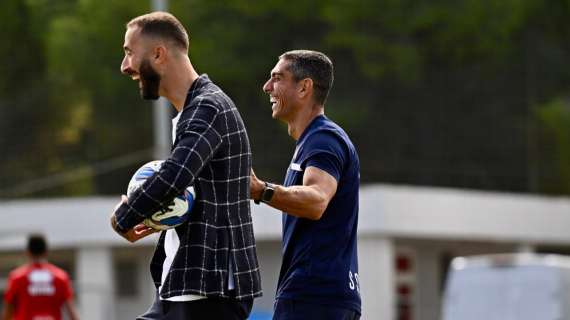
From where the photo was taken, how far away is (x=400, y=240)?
35594mm

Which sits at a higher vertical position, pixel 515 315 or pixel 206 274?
pixel 206 274

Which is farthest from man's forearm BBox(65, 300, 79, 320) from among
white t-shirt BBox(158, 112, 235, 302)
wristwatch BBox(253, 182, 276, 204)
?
white t-shirt BBox(158, 112, 235, 302)

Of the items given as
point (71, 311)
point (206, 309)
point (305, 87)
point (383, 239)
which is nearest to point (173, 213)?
point (206, 309)

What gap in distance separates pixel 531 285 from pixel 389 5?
66.7ft

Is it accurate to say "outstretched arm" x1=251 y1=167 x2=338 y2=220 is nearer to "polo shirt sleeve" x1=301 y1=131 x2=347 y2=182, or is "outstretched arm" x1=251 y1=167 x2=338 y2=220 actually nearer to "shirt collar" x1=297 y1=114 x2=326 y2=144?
"polo shirt sleeve" x1=301 y1=131 x2=347 y2=182

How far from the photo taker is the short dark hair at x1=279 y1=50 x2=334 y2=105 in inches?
300

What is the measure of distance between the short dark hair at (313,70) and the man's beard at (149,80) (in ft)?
3.11

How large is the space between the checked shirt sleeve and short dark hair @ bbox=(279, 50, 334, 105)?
3.42 feet

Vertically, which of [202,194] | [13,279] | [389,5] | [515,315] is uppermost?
[389,5]

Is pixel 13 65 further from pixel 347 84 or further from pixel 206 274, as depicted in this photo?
pixel 206 274

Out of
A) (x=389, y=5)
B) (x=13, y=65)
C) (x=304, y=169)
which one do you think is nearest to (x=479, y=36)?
(x=389, y=5)

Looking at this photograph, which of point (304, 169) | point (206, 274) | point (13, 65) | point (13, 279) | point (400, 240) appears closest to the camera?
point (206, 274)

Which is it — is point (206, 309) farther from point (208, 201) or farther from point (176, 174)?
point (176, 174)

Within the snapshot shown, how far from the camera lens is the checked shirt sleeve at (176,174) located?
258 inches
